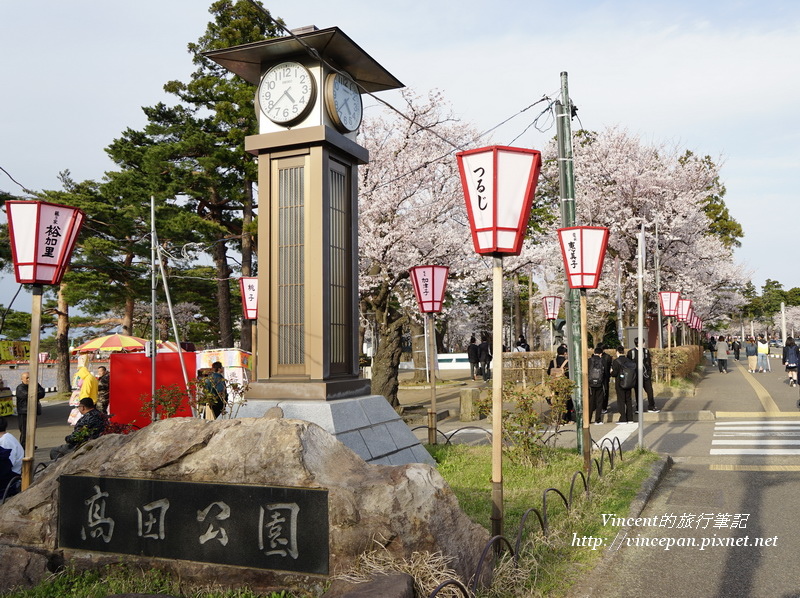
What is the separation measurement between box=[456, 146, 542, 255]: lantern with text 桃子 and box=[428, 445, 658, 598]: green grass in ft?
7.78

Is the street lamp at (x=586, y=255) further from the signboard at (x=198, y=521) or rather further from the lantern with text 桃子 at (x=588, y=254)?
the signboard at (x=198, y=521)

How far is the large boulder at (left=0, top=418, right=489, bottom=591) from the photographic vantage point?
4.37m

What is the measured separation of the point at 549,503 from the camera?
24.1ft

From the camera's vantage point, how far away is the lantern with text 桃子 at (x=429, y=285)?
512 inches

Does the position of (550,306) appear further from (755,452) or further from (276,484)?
(276,484)

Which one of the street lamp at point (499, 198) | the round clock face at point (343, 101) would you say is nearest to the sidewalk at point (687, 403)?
the round clock face at point (343, 101)

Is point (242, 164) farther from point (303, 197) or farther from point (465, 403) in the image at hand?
point (303, 197)

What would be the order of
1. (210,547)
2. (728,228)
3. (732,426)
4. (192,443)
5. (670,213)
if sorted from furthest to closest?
(728,228)
(670,213)
(732,426)
(192,443)
(210,547)

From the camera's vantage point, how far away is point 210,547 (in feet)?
15.5

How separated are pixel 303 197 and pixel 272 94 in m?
1.44

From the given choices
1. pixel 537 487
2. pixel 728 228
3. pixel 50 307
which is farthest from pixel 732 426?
pixel 728 228

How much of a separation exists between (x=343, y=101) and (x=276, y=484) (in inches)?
220

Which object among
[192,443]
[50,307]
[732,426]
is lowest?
[732,426]

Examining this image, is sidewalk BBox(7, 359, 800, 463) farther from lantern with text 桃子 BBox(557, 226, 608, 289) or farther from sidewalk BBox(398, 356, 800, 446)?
lantern with text 桃子 BBox(557, 226, 608, 289)
